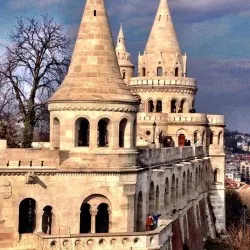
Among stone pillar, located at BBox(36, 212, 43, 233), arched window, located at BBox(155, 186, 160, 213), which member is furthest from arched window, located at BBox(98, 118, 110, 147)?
arched window, located at BBox(155, 186, 160, 213)

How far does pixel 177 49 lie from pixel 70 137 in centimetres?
2821

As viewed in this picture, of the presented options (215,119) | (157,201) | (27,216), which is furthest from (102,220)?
(215,119)

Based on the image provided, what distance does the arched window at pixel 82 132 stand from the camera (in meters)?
25.2

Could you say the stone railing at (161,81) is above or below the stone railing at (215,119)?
above

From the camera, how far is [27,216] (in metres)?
25.6

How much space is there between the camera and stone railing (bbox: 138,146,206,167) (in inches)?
1103

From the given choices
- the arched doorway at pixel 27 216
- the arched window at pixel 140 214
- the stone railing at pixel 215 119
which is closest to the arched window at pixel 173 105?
the stone railing at pixel 215 119

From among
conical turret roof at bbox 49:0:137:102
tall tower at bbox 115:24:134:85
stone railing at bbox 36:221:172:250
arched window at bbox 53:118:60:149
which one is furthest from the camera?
tall tower at bbox 115:24:134:85

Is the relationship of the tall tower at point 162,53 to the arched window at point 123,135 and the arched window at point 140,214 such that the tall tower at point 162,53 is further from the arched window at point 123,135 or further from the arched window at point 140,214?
the arched window at point 123,135

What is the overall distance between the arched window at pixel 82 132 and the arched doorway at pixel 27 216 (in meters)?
2.66

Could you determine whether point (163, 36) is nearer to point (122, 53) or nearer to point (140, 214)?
point (122, 53)

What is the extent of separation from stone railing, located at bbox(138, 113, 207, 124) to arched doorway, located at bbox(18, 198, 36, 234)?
883 inches

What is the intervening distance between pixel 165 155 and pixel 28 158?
1027 centimetres

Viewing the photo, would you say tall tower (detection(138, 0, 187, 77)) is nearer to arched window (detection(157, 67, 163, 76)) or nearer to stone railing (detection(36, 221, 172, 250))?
arched window (detection(157, 67, 163, 76))
